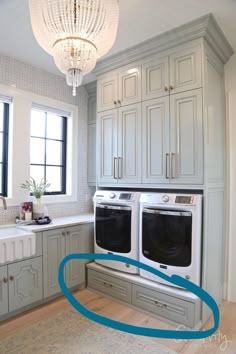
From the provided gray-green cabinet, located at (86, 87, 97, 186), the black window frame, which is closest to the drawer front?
gray-green cabinet, located at (86, 87, 97, 186)

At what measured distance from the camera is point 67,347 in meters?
1.86

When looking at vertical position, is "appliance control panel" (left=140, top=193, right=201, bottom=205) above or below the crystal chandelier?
below

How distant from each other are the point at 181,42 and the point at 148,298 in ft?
8.07

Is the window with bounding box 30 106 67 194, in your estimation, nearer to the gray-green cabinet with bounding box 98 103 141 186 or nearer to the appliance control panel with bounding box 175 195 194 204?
the gray-green cabinet with bounding box 98 103 141 186

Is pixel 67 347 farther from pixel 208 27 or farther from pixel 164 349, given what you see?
pixel 208 27

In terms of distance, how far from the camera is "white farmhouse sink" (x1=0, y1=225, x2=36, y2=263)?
212 cm

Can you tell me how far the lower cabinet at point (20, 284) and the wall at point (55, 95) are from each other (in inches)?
24.5

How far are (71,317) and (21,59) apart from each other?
2833mm

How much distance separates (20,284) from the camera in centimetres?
227

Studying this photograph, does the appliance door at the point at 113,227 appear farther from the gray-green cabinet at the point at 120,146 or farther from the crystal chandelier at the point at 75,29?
the crystal chandelier at the point at 75,29

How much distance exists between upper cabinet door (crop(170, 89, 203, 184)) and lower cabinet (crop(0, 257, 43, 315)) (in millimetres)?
1631

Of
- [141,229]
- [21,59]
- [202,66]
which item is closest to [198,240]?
[141,229]

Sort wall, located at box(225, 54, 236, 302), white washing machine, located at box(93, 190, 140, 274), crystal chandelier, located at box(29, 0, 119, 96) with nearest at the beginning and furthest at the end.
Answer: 1. crystal chandelier, located at box(29, 0, 119, 96)
2. white washing machine, located at box(93, 190, 140, 274)
3. wall, located at box(225, 54, 236, 302)

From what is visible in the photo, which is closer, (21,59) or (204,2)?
(204,2)
